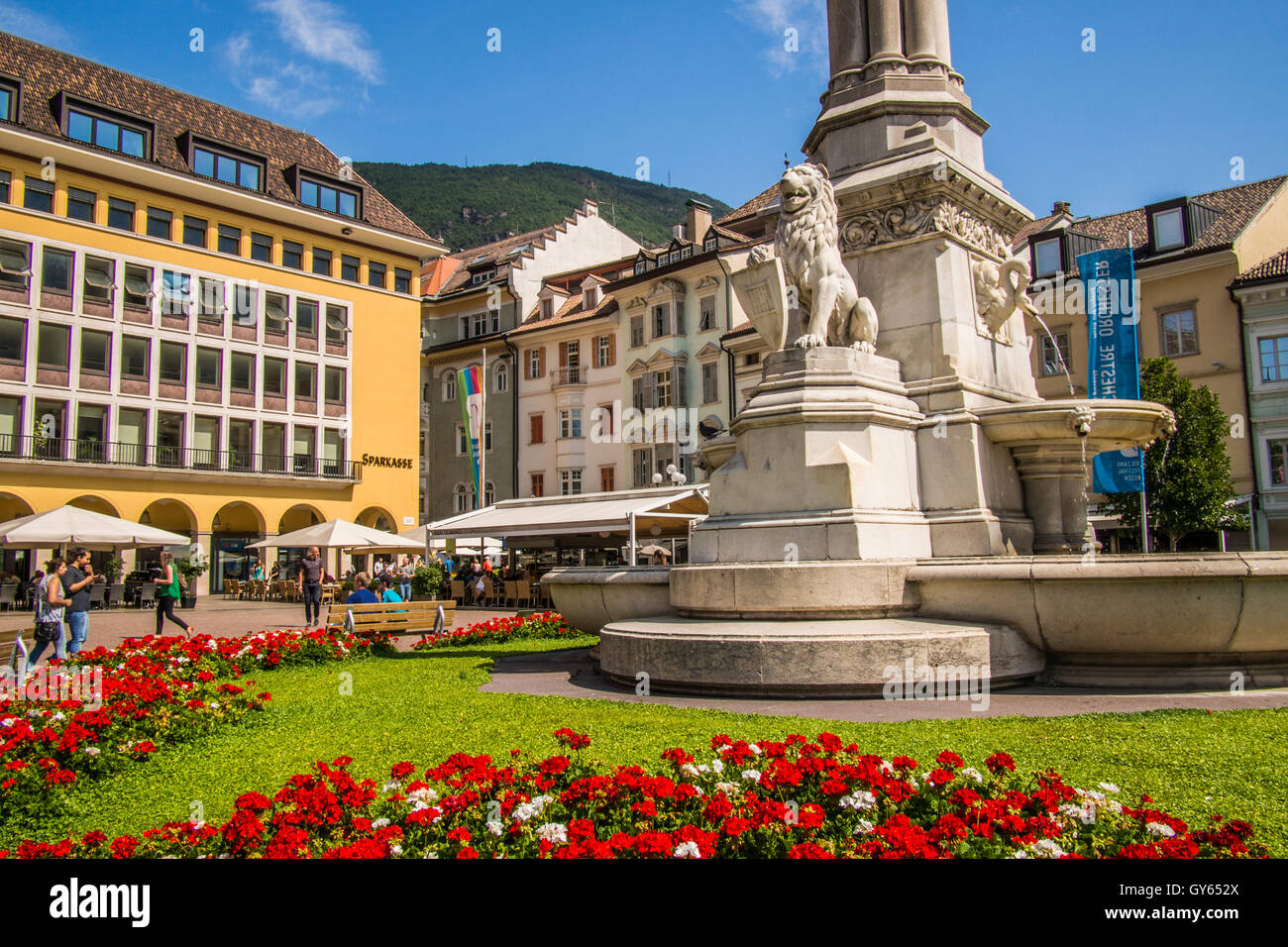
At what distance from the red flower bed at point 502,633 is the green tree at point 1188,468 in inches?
923

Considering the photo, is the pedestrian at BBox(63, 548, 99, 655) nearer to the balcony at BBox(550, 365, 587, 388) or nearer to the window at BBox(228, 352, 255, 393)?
the window at BBox(228, 352, 255, 393)

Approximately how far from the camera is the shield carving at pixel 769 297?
10117 mm

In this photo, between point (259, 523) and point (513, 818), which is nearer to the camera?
point (513, 818)

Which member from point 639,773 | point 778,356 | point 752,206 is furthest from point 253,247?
point 639,773

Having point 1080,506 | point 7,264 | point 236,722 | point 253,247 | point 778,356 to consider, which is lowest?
point 236,722

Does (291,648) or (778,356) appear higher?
(778,356)

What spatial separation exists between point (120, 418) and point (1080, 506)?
3943 cm

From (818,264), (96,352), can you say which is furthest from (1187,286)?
(96,352)

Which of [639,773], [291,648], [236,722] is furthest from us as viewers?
[291,648]

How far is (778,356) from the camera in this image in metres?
9.95

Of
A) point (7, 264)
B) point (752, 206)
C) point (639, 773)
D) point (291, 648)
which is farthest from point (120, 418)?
point (639, 773)

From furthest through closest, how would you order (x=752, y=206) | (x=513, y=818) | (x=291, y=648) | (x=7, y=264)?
(x=752, y=206)
(x=7, y=264)
(x=291, y=648)
(x=513, y=818)

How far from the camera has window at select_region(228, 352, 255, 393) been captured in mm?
42906
